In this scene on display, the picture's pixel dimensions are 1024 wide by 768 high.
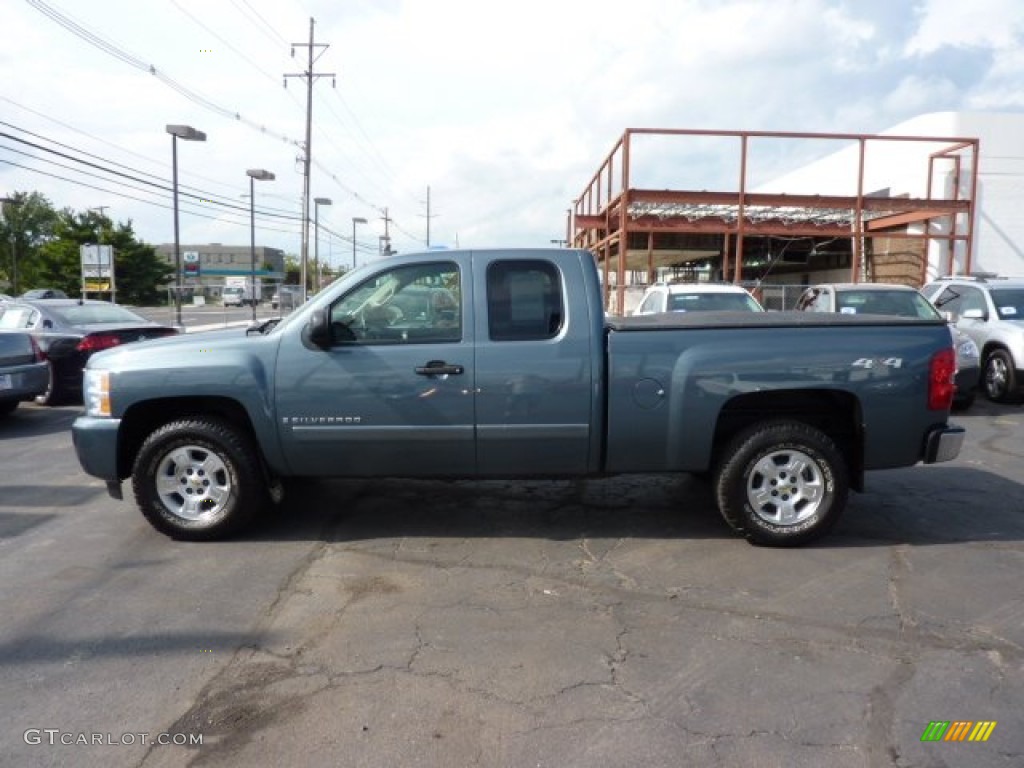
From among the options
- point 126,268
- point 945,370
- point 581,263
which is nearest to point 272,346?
point 581,263

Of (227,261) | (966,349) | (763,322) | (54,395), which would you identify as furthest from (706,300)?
(227,261)

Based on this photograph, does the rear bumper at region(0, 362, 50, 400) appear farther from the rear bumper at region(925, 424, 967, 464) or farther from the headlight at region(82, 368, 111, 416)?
the rear bumper at region(925, 424, 967, 464)

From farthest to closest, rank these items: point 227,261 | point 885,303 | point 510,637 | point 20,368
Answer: point 227,261
point 885,303
point 20,368
point 510,637

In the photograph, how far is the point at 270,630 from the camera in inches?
159

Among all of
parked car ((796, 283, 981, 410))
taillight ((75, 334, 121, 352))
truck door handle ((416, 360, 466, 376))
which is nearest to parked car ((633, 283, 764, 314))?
parked car ((796, 283, 981, 410))

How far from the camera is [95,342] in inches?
462

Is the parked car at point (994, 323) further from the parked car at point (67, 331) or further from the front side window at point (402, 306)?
the parked car at point (67, 331)

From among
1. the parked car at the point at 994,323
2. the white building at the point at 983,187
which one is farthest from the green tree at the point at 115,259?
the parked car at the point at 994,323

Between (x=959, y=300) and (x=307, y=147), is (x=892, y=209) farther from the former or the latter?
(x=307, y=147)

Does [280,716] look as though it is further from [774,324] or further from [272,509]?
[774,324]

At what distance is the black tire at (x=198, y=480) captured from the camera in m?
5.25

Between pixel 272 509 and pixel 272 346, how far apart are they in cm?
155

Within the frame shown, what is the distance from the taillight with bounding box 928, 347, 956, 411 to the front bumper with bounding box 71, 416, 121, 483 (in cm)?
522

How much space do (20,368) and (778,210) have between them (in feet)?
54.8
